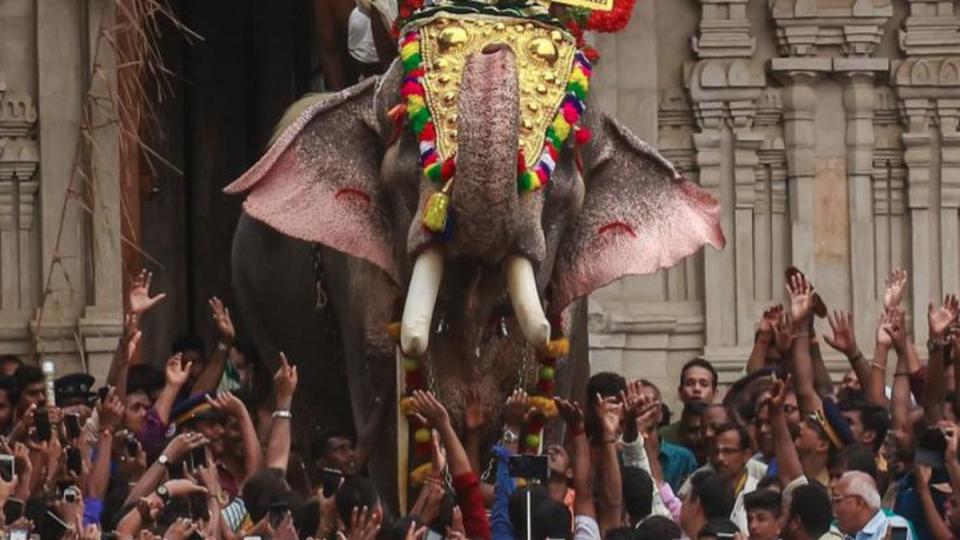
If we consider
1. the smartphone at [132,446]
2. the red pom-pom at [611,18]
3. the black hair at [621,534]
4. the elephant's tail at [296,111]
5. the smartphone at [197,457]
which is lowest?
the black hair at [621,534]

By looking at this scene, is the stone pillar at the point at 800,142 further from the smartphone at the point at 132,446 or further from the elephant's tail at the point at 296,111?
the smartphone at the point at 132,446

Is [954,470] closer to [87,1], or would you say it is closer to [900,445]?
[900,445]

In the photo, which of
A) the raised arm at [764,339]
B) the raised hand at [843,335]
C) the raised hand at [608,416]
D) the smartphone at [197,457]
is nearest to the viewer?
the raised hand at [608,416]

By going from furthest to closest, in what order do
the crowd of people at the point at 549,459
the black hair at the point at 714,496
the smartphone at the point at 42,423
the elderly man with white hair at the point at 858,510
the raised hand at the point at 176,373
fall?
1. the raised hand at the point at 176,373
2. the smartphone at the point at 42,423
3. the black hair at the point at 714,496
4. the elderly man with white hair at the point at 858,510
5. the crowd of people at the point at 549,459

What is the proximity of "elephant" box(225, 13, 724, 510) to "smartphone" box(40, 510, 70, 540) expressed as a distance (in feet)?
4.43

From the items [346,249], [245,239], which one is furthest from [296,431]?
[346,249]

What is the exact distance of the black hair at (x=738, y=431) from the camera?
1850 centimetres

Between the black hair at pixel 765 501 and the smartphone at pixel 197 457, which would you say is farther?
the smartphone at pixel 197 457

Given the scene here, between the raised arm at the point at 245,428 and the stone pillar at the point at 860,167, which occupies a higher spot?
the stone pillar at the point at 860,167

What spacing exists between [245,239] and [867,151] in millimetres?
6095

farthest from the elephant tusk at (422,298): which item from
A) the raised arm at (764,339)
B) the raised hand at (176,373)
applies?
the raised arm at (764,339)

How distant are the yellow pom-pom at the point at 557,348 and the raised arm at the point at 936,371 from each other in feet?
7.49

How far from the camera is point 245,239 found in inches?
768

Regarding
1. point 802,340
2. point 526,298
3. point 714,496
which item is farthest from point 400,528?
point 802,340
